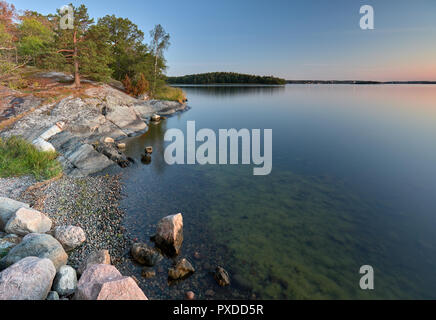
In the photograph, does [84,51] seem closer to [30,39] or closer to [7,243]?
[30,39]

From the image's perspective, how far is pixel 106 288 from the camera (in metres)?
5.95

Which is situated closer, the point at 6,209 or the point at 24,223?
the point at 24,223

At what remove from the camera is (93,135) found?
2514 cm

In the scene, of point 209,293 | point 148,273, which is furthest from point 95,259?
point 209,293

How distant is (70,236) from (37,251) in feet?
5.34

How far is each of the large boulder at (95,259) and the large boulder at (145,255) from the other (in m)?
0.97

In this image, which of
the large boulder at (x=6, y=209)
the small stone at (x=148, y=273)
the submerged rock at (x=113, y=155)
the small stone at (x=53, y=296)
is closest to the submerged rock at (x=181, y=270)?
the small stone at (x=148, y=273)

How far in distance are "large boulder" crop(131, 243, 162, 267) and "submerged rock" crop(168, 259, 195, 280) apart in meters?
0.91

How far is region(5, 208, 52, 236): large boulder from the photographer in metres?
8.88

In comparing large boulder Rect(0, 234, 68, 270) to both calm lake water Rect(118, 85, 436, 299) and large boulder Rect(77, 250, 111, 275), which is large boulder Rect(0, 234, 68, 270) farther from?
calm lake water Rect(118, 85, 436, 299)

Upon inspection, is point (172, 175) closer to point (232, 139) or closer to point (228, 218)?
point (228, 218)

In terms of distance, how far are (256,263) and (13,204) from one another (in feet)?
35.3
